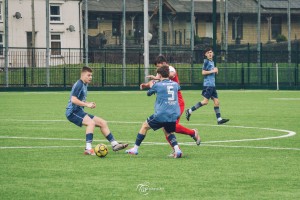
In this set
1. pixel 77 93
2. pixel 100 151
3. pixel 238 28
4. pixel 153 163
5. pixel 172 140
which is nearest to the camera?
pixel 153 163

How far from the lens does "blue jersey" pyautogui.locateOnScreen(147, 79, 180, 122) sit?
53.0ft

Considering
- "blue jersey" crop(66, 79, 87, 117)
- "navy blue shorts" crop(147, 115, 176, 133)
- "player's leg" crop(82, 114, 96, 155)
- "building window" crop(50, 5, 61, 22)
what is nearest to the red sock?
"navy blue shorts" crop(147, 115, 176, 133)

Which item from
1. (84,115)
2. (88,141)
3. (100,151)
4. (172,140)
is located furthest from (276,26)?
(100,151)

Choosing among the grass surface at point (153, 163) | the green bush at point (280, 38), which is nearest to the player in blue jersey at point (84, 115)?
the grass surface at point (153, 163)

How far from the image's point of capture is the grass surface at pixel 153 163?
39.2 feet

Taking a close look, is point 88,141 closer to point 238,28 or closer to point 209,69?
point 209,69

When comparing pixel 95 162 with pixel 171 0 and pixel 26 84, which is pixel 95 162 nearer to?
pixel 26 84

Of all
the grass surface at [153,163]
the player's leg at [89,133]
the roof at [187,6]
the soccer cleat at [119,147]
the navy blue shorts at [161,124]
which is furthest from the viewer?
the roof at [187,6]

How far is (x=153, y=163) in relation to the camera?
1528 centimetres

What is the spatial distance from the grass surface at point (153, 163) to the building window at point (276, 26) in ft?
192

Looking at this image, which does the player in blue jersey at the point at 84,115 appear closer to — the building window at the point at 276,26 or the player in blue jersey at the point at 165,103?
the player in blue jersey at the point at 165,103

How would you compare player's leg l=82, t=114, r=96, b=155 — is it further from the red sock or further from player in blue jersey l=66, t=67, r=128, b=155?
the red sock

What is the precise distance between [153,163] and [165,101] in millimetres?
1382

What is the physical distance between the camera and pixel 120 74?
5338 cm
